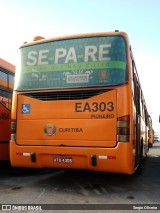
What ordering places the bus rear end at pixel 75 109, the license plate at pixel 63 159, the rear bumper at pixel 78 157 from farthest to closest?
the license plate at pixel 63 159
the bus rear end at pixel 75 109
the rear bumper at pixel 78 157

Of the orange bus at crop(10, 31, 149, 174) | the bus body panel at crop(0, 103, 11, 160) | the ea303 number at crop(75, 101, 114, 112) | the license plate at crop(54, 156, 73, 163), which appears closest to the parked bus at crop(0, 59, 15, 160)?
the bus body panel at crop(0, 103, 11, 160)

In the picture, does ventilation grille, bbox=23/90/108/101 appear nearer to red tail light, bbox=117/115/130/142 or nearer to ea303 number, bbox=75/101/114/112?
ea303 number, bbox=75/101/114/112

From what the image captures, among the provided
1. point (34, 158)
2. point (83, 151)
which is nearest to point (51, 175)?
point (34, 158)

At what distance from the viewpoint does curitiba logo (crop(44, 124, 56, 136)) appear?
6469 mm

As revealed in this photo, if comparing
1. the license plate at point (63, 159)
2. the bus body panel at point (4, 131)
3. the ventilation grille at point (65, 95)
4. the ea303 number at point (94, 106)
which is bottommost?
the license plate at point (63, 159)

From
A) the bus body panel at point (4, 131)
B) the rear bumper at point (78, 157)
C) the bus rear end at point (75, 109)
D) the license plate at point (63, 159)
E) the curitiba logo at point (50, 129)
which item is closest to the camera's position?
the rear bumper at point (78, 157)

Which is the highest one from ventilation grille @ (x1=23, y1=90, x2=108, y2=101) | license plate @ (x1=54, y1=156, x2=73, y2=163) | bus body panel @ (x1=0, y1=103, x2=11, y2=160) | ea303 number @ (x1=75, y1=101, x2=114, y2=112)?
ventilation grille @ (x1=23, y1=90, x2=108, y2=101)

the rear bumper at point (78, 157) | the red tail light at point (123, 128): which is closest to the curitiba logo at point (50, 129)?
the rear bumper at point (78, 157)

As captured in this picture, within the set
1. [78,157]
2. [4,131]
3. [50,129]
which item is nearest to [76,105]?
[50,129]

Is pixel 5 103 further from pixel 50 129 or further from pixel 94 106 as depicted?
pixel 94 106

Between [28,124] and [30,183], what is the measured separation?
1.57 metres

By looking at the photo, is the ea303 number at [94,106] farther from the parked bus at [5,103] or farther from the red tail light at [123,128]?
the parked bus at [5,103]

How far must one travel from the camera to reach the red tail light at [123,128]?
5.98 m

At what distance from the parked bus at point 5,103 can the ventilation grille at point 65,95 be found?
145cm
